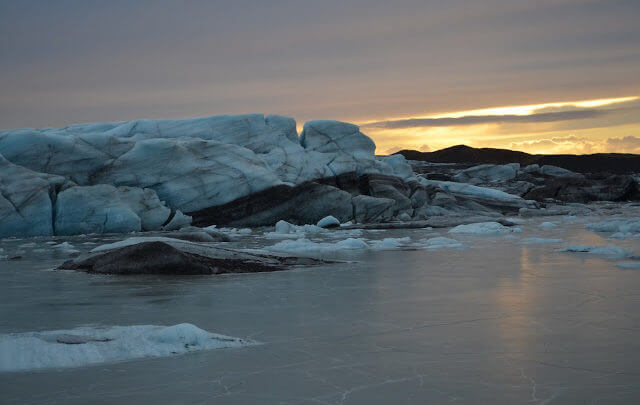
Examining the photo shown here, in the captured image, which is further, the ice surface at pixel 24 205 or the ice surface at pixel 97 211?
the ice surface at pixel 97 211

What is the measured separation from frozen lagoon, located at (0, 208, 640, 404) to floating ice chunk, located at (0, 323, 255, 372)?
0.50 ft

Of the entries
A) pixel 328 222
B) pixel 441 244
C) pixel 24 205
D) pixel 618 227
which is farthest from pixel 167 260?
pixel 328 222

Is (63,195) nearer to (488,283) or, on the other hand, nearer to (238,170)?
(238,170)

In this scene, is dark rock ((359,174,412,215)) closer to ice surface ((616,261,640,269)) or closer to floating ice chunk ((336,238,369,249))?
floating ice chunk ((336,238,369,249))

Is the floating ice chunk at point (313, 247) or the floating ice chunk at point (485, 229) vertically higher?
the floating ice chunk at point (313, 247)

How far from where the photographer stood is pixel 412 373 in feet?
11.5

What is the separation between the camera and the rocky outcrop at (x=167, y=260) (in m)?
8.10

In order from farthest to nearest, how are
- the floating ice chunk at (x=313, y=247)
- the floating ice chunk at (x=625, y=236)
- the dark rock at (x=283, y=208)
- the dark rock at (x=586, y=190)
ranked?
1. the dark rock at (x=586, y=190)
2. the dark rock at (x=283, y=208)
3. the floating ice chunk at (x=625, y=236)
4. the floating ice chunk at (x=313, y=247)

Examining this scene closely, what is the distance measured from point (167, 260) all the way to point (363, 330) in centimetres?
409

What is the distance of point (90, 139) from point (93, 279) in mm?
12872

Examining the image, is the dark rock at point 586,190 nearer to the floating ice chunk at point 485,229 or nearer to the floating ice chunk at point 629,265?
the floating ice chunk at point 485,229

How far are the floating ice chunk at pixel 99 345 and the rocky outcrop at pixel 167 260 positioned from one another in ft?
12.0

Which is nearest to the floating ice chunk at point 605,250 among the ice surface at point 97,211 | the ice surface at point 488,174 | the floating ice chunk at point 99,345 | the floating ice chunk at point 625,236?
the floating ice chunk at point 625,236

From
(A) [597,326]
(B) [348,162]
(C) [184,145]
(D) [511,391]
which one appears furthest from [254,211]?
(D) [511,391]
